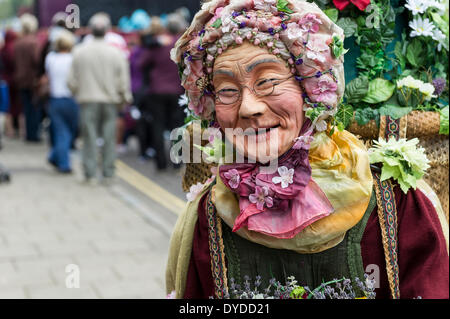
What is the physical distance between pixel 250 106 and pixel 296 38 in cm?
24

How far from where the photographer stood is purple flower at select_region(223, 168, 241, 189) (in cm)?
201

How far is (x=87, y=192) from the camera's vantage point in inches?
308

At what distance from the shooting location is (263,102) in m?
1.96

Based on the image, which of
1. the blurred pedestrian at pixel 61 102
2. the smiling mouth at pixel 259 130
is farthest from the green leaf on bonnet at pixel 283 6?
the blurred pedestrian at pixel 61 102

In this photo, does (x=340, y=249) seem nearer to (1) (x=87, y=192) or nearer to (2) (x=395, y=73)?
(2) (x=395, y=73)

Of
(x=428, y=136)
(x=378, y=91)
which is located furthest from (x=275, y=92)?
(x=428, y=136)

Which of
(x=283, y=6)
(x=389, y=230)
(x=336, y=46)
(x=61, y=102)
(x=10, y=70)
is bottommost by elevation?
(x=10, y=70)

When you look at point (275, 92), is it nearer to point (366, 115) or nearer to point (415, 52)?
point (366, 115)

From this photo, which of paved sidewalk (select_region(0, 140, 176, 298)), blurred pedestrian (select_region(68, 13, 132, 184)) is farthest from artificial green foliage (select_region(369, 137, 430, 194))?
blurred pedestrian (select_region(68, 13, 132, 184))

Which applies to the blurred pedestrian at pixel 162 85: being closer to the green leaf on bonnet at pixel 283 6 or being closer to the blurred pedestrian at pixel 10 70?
the blurred pedestrian at pixel 10 70

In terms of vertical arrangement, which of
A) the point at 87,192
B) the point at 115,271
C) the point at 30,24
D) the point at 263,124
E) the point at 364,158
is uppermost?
the point at 263,124
